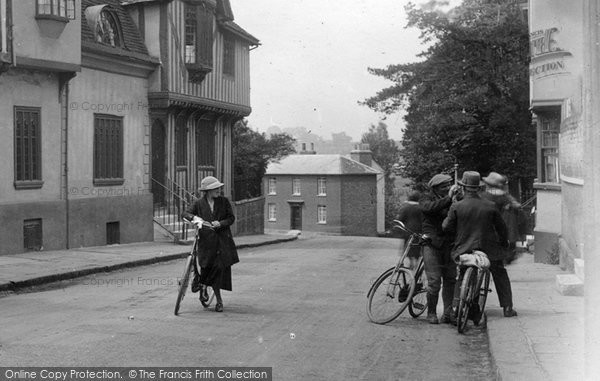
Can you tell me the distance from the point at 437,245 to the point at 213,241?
285 cm

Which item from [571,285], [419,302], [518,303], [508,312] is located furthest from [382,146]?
[508,312]

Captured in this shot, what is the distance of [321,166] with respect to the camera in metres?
69.1

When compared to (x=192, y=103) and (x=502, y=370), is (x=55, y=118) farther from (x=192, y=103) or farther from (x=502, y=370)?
(x=502, y=370)

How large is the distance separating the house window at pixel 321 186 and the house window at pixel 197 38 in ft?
140

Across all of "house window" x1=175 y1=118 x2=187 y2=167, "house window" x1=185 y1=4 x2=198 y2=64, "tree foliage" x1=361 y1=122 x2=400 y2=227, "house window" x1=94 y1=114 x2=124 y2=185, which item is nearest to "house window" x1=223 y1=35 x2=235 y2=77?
"house window" x1=185 y1=4 x2=198 y2=64

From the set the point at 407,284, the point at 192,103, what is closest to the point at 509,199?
the point at 407,284

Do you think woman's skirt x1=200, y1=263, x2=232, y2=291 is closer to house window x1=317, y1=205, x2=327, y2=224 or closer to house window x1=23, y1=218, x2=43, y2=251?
house window x1=23, y1=218, x2=43, y2=251

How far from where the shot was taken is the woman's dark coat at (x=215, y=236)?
10289 millimetres

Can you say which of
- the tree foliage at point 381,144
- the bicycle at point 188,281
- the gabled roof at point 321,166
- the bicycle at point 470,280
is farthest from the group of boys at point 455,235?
the tree foliage at point 381,144

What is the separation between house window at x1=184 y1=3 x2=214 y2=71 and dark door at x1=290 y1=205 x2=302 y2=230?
4352cm

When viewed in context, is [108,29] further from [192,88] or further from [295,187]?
[295,187]

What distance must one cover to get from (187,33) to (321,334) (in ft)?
59.5

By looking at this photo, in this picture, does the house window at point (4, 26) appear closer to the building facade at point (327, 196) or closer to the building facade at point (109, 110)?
the building facade at point (109, 110)

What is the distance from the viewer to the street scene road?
728 cm
